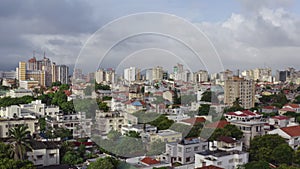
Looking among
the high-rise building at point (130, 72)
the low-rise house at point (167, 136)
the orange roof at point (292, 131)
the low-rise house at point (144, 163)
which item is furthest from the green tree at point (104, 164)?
the orange roof at point (292, 131)

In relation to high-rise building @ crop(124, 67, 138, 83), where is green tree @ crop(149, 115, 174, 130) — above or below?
below

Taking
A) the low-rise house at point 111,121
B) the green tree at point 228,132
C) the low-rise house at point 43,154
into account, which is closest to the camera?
the low-rise house at point 43,154

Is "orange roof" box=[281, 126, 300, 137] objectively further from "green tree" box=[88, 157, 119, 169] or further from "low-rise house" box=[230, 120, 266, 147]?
"green tree" box=[88, 157, 119, 169]

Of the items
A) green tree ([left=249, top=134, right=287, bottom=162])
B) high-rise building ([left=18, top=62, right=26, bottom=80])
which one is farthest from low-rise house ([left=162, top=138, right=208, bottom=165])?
high-rise building ([left=18, top=62, right=26, bottom=80])

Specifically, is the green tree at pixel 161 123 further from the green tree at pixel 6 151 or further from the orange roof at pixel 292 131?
the green tree at pixel 6 151

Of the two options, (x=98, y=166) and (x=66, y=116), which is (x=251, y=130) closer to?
(x=98, y=166)
